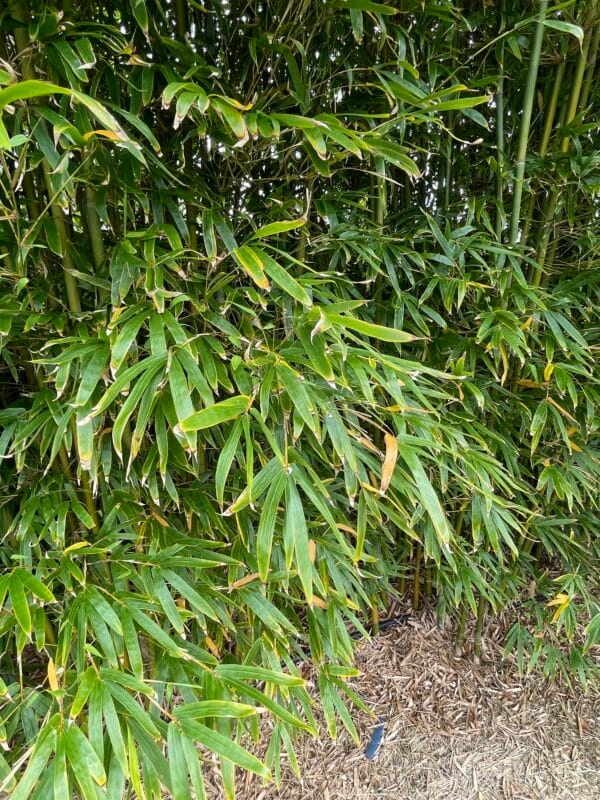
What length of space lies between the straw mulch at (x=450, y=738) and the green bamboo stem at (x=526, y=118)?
1.44 m

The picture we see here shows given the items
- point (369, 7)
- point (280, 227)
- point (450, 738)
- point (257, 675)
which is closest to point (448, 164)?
point (369, 7)

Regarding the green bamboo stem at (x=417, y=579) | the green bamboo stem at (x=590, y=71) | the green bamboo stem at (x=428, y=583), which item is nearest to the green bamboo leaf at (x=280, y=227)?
the green bamboo stem at (x=590, y=71)

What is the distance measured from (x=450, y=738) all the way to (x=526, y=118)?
179 cm

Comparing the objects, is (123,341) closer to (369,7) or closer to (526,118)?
(369,7)

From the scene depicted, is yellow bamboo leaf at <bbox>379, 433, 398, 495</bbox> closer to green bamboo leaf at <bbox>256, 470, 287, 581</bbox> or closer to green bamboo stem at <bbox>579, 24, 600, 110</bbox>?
green bamboo leaf at <bbox>256, 470, 287, 581</bbox>

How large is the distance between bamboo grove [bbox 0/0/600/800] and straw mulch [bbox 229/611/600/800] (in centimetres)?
20

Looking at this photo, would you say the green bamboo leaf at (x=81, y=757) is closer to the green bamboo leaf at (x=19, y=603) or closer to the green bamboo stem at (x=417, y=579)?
the green bamboo leaf at (x=19, y=603)

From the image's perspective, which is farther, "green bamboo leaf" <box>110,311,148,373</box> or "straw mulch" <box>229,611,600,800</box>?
"straw mulch" <box>229,611,600,800</box>

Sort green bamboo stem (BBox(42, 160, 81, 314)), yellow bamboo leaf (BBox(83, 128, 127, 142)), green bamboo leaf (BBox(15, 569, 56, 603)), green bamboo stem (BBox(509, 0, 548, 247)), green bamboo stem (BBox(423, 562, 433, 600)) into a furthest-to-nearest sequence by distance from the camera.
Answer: green bamboo stem (BBox(423, 562, 433, 600)) < green bamboo stem (BBox(509, 0, 548, 247)) < green bamboo stem (BBox(42, 160, 81, 314)) < green bamboo leaf (BBox(15, 569, 56, 603)) < yellow bamboo leaf (BBox(83, 128, 127, 142))

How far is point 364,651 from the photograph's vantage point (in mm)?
1732

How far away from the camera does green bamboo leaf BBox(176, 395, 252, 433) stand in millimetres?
658

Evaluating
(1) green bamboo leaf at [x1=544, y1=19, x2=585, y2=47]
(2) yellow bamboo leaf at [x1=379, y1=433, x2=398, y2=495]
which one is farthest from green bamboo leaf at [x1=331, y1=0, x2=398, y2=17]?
(2) yellow bamboo leaf at [x1=379, y1=433, x2=398, y2=495]

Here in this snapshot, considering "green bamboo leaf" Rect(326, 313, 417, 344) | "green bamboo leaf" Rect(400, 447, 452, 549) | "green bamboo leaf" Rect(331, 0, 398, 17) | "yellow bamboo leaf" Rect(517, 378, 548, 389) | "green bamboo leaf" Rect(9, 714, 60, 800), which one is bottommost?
"green bamboo leaf" Rect(9, 714, 60, 800)

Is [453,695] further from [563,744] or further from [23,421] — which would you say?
[23,421]
